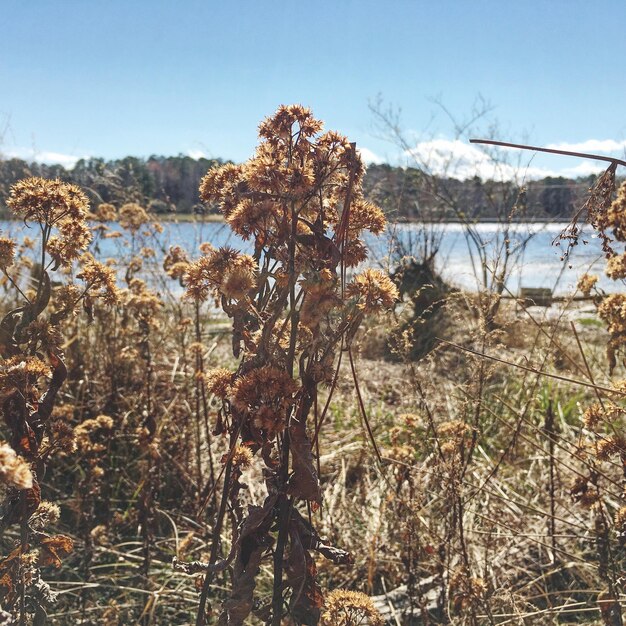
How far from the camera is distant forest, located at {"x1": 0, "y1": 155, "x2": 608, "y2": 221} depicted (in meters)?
5.75

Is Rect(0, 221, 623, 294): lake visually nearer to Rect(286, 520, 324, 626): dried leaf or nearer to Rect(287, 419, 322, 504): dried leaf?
Rect(287, 419, 322, 504): dried leaf

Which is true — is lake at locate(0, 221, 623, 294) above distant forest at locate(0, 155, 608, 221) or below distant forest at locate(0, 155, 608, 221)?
below

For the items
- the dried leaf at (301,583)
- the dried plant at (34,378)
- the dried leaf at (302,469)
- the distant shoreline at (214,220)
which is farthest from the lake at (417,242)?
the dried leaf at (301,583)

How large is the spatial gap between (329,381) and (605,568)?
1.12m

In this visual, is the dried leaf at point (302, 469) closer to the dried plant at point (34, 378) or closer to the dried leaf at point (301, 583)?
the dried leaf at point (301, 583)

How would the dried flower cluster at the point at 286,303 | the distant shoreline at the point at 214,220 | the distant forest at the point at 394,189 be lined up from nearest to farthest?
the dried flower cluster at the point at 286,303, the distant shoreline at the point at 214,220, the distant forest at the point at 394,189

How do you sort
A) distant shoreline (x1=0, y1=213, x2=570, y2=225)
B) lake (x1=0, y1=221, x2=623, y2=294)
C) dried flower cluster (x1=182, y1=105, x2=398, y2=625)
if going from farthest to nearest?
distant shoreline (x1=0, y1=213, x2=570, y2=225), lake (x1=0, y1=221, x2=623, y2=294), dried flower cluster (x1=182, y1=105, x2=398, y2=625)

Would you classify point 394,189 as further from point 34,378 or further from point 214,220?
point 34,378

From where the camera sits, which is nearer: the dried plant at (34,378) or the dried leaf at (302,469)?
the dried leaf at (302,469)

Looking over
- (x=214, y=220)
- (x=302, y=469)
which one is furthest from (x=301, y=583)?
(x=214, y=220)

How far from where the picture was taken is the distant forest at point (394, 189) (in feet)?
18.9

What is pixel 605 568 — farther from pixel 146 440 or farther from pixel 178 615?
pixel 146 440

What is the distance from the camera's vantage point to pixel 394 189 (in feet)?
27.7

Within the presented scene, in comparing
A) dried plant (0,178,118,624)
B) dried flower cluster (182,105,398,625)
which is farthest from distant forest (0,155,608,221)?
dried flower cluster (182,105,398,625)
